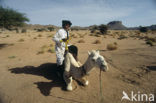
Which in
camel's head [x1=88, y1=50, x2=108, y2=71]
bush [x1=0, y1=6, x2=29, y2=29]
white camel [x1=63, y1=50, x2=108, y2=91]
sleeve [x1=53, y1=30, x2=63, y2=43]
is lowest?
white camel [x1=63, y1=50, x2=108, y2=91]

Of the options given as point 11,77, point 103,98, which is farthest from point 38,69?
point 103,98

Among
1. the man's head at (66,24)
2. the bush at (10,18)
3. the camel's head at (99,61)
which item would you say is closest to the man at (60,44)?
the man's head at (66,24)

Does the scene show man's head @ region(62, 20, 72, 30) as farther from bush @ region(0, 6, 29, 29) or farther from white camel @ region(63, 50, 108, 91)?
bush @ region(0, 6, 29, 29)

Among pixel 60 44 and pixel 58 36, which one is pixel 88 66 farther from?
pixel 58 36

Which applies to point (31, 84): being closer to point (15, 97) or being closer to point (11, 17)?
point (15, 97)

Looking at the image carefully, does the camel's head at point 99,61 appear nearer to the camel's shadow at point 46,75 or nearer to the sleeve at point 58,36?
the sleeve at point 58,36

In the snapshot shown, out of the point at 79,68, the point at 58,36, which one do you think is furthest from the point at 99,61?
the point at 58,36

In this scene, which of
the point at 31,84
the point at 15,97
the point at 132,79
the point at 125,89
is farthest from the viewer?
the point at 132,79

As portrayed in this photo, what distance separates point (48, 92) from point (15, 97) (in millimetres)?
1047

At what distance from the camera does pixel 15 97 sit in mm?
3598

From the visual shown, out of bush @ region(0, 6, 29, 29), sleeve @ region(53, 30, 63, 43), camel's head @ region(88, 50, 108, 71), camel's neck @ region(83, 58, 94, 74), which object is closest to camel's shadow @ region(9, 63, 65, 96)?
camel's neck @ region(83, 58, 94, 74)

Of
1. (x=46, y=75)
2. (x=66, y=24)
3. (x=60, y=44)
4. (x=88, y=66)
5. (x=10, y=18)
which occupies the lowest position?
(x=46, y=75)

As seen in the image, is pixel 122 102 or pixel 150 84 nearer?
pixel 122 102

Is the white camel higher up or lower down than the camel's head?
lower down
